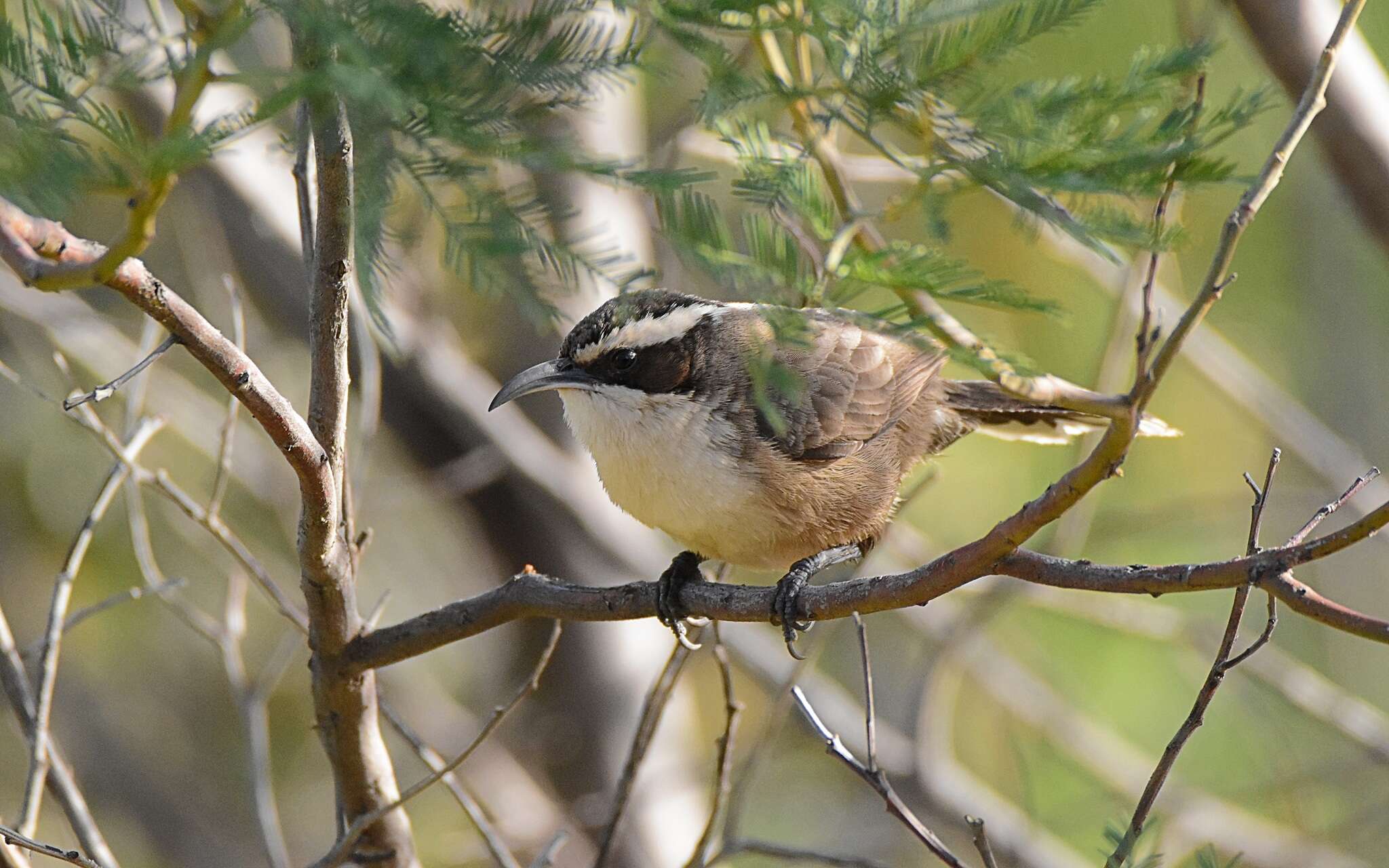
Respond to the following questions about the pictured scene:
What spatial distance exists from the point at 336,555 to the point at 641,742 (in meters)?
1.00

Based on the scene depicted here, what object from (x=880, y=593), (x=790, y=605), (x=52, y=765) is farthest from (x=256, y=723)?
(x=880, y=593)

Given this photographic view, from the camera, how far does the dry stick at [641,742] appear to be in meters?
3.38

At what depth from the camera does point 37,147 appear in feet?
5.82

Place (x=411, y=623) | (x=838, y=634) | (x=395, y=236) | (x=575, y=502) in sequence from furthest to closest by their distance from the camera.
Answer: (x=838, y=634), (x=575, y=502), (x=411, y=623), (x=395, y=236)

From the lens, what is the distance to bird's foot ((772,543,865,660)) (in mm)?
3309

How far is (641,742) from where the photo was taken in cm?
344

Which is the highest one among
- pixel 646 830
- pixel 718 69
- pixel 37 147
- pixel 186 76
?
pixel 646 830

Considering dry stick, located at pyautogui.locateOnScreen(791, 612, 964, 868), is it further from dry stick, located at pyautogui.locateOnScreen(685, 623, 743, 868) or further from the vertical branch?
the vertical branch

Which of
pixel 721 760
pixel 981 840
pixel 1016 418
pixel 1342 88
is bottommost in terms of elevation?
pixel 981 840

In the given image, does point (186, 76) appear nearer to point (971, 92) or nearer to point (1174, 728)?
point (971, 92)

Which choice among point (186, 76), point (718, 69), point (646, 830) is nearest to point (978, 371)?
point (718, 69)

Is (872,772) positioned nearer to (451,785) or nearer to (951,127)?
(451,785)

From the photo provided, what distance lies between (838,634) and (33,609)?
5606 millimetres

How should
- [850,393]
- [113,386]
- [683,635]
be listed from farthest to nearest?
[850,393] → [683,635] → [113,386]
